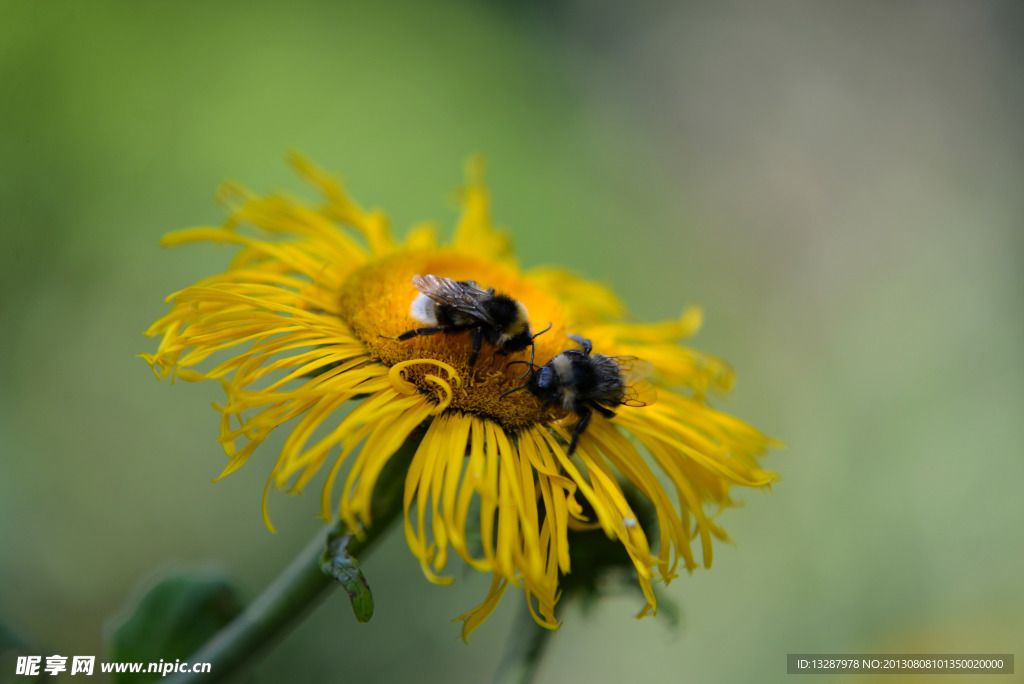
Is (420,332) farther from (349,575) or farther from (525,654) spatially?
(525,654)

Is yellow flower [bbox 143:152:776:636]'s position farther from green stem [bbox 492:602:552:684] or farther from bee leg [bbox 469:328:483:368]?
green stem [bbox 492:602:552:684]

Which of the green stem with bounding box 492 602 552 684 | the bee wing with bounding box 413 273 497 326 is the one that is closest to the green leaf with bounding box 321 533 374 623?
the bee wing with bounding box 413 273 497 326

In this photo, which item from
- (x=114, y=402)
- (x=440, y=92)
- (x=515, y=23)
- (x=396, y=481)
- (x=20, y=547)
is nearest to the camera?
(x=396, y=481)

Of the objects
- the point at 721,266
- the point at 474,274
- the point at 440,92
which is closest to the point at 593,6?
the point at 440,92

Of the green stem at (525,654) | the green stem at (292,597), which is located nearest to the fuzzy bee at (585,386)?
the green stem at (292,597)

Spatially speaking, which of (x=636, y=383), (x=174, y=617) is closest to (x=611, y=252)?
(x=636, y=383)

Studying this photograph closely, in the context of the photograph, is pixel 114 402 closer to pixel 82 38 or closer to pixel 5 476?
pixel 5 476
